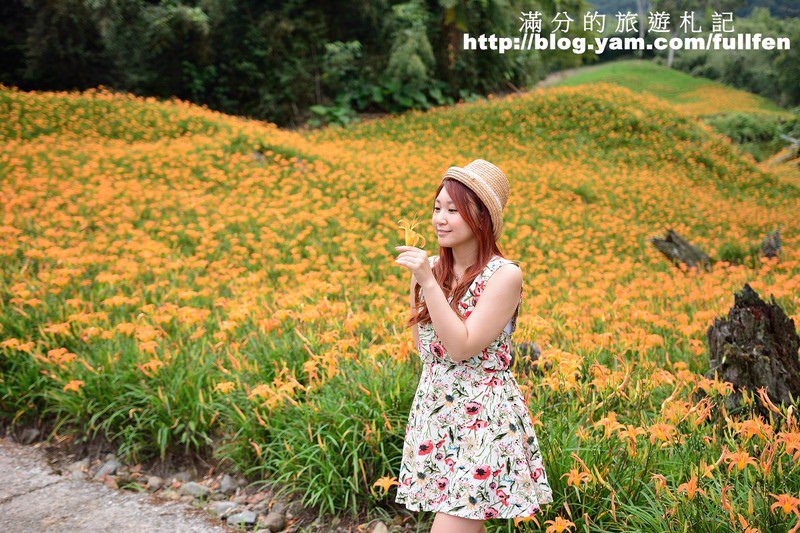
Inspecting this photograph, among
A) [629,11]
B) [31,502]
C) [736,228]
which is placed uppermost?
[629,11]

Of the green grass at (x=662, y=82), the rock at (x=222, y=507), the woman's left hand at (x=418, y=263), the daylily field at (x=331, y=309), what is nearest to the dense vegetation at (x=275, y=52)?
the daylily field at (x=331, y=309)

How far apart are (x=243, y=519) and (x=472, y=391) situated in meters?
1.44

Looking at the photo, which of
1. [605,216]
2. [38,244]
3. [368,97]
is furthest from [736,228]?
[368,97]

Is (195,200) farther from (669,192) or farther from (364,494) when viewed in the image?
(669,192)

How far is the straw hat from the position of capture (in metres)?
1.68

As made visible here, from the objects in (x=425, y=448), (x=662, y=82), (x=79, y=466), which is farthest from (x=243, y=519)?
(x=662, y=82)

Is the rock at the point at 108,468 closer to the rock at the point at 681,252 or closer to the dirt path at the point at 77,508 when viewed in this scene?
the dirt path at the point at 77,508

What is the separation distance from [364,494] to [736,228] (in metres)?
8.54

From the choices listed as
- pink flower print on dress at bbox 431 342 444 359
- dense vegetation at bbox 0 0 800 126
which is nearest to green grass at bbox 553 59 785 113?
dense vegetation at bbox 0 0 800 126

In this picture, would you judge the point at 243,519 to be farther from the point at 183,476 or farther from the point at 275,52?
the point at 275,52

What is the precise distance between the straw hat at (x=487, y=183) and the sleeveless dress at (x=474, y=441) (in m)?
0.16

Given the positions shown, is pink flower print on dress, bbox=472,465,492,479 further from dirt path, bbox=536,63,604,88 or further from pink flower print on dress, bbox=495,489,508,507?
dirt path, bbox=536,63,604,88

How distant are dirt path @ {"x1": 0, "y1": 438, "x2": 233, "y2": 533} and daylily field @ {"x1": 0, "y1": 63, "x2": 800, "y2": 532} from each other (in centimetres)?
28

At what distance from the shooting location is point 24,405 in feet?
10.7
